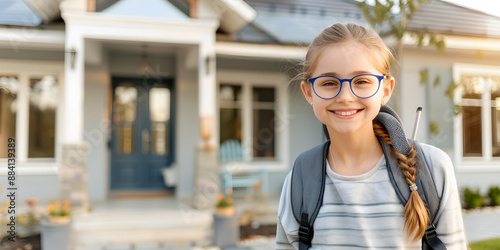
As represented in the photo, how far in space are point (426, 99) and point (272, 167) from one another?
2.86 m

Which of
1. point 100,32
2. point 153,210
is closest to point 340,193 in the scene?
point 153,210

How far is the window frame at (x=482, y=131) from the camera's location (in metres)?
6.38

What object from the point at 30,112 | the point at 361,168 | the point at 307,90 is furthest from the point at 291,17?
the point at 361,168

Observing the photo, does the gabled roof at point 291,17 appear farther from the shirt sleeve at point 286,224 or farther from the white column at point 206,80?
the shirt sleeve at point 286,224

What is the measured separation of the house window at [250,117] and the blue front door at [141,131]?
0.97 meters

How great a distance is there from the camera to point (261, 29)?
243 inches

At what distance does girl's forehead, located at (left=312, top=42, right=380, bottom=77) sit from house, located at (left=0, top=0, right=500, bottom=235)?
4378mm

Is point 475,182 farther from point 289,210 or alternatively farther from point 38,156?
point 38,156

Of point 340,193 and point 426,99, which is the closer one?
point 340,193

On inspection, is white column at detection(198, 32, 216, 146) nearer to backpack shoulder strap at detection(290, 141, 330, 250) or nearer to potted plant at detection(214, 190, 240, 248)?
potted plant at detection(214, 190, 240, 248)

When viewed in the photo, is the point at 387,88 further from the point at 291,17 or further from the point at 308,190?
the point at 291,17

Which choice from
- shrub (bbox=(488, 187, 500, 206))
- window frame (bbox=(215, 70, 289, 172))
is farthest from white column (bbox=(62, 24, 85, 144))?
shrub (bbox=(488, 187, 500, 206))

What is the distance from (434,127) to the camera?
6.00 meters

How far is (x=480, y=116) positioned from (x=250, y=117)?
4.06 meters
